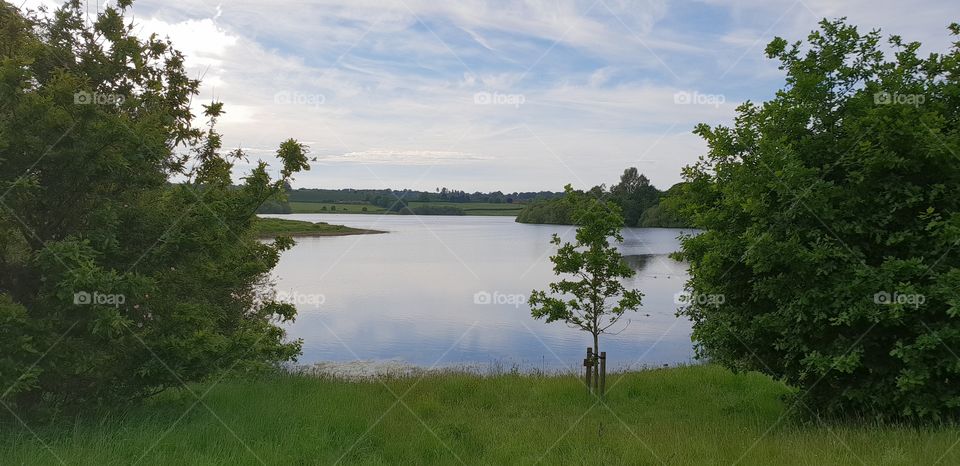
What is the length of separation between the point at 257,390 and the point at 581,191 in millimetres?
7791

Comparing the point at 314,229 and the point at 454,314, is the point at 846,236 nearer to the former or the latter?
the point at 454,314

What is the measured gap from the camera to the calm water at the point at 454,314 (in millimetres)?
25375

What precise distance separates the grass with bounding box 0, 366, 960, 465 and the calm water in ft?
34.0

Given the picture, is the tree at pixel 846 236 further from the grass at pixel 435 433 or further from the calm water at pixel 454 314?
the calm water at pixel 454 314

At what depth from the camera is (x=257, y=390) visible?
1109 cm

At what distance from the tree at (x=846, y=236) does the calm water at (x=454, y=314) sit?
39.8 feet

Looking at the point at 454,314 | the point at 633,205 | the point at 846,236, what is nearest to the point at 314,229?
the point at 633,205

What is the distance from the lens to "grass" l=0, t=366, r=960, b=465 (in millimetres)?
7051

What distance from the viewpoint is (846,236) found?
9.05m

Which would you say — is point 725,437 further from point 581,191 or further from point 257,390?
point 257,390

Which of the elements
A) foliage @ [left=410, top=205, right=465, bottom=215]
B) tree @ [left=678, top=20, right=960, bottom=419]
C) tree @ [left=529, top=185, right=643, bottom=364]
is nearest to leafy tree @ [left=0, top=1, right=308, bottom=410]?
tree @ [left=529, top=185, right=643, bottom=364]

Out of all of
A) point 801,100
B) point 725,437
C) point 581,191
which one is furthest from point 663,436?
point 581,191

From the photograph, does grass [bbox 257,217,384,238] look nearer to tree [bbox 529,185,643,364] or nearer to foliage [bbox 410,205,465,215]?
foliage [bbox 410,205,465,215]

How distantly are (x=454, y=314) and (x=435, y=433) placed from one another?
26377 mm
